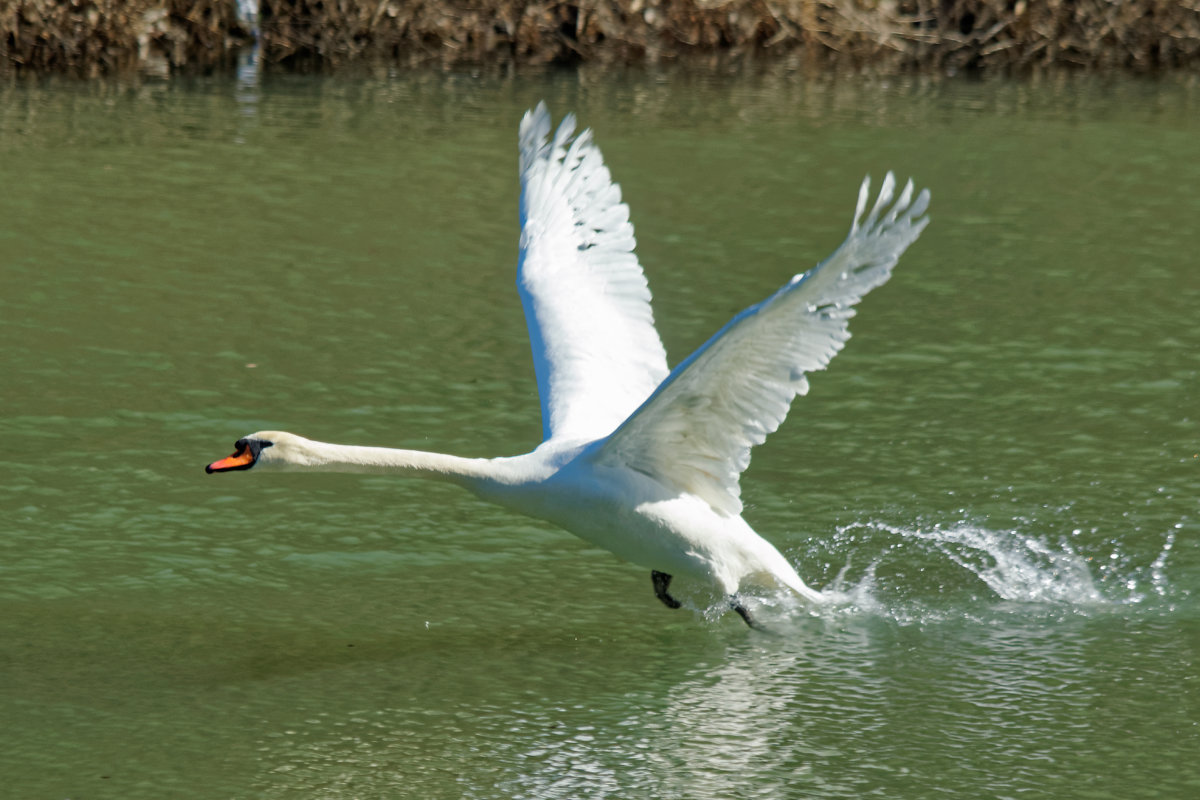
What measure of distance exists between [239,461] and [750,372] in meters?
1.63

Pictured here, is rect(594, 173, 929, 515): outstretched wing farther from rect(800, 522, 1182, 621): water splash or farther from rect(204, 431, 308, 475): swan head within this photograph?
rect(204, 431, 308, 475): swan head

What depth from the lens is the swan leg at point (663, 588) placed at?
619cm

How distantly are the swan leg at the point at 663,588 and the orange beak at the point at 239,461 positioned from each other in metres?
1.41

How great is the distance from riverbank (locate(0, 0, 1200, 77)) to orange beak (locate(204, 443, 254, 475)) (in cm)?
1127

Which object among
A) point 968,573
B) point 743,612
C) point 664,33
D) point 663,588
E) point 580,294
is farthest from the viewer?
point 664,33

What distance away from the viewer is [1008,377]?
340 inches

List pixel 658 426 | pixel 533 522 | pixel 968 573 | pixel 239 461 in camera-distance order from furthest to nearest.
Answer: pixel 533 522
pixel 968 573
pixel 239 461
pixel 658 426

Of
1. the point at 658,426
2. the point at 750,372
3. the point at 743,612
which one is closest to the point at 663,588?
the point at 743,612

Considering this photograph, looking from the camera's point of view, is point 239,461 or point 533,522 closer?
point 239,461

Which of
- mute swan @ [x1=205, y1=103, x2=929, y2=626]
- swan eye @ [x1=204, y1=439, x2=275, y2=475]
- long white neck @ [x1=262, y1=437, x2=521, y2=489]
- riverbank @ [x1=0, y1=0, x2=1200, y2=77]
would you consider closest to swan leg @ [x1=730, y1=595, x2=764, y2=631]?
mute swan @ [x1=205, y1=103, x2=929, y2=626]

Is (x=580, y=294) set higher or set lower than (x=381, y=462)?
higher

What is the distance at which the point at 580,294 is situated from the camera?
6902 millimetres

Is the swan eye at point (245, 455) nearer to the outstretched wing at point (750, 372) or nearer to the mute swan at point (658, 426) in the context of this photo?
the mute swan at point (658, 426)

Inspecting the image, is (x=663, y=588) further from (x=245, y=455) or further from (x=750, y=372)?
(x=245, y=455)
